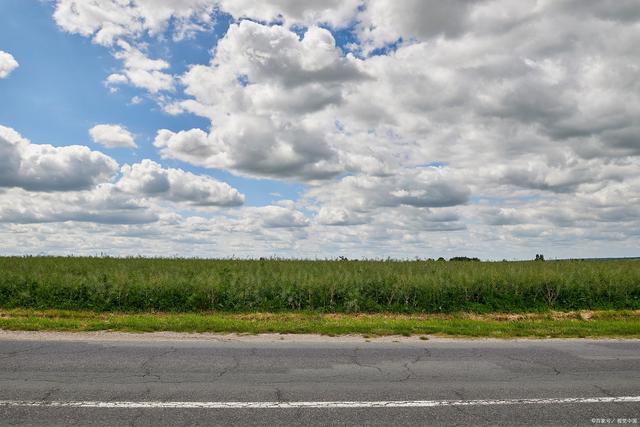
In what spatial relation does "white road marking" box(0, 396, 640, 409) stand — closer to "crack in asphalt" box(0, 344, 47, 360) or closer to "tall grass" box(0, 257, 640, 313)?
"crack in asphalt" box(0, 344, 47, 360)

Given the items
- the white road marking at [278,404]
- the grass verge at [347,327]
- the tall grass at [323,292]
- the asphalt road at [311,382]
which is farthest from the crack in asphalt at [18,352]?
the tall grass at [323,292]

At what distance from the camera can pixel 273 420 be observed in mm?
6168

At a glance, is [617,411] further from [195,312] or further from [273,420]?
[195,312]

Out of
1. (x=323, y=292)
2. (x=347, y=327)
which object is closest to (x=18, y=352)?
(x=347, y=327)

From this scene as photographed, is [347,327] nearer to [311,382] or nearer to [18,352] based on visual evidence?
[311,382]

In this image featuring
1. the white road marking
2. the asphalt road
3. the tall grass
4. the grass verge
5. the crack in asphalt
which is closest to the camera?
the asphalt road

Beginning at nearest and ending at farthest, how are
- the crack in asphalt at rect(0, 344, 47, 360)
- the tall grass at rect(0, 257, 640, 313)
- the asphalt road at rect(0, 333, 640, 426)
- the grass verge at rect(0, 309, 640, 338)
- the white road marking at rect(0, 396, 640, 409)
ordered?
the asphalt road at rect(0, 333, 640, 426), the white road marking at rect(0, 396, 640, 409), the crack in asphalt at rect(0, 344, 47, 360), the grass verge at rect(0, 309, 640, 338), the tall grass at rect(0, 257, 640, 313)

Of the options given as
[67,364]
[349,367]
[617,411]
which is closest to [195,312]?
[67,364]

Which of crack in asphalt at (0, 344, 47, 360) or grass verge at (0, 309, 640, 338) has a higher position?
grass verge at (0, 309, 640, 338)

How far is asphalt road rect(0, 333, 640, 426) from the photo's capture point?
637cm

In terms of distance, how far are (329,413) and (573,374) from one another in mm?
5065

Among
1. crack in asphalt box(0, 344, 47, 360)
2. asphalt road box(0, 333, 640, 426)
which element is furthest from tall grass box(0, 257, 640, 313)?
crack in asphalt box(0, 344, 47, 360)

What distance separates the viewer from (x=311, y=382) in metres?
7.92

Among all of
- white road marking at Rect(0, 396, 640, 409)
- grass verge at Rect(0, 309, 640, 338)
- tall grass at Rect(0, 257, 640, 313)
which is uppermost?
tall grass at Rect(0, 257, 640, 313)
